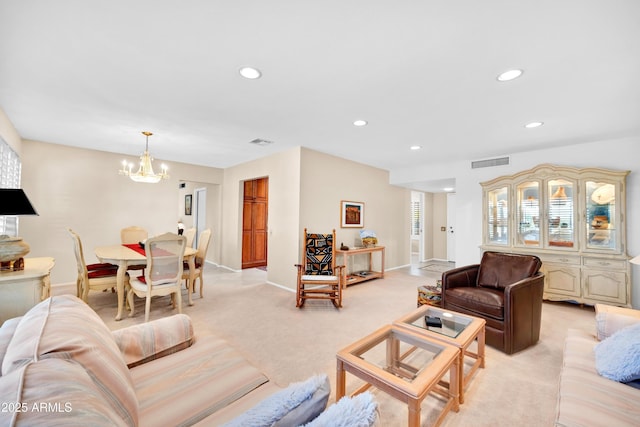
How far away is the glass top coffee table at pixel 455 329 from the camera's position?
6.01ft

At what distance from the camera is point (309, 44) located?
1.83m

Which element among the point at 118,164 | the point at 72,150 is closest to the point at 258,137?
the point at 118,164

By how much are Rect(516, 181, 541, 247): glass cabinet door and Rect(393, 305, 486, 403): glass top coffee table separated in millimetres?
2865

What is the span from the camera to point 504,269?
3135 mm

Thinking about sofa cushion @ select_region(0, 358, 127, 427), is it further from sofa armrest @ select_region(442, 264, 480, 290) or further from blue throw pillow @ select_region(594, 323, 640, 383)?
sofa armrest @ select_region(442, 264, 480, 290)

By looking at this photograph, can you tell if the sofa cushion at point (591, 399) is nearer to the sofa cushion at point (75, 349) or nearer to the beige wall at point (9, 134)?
the sofa cushion at point (75, 349)

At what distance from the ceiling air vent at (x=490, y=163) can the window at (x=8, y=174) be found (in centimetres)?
701

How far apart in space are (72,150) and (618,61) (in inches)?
279

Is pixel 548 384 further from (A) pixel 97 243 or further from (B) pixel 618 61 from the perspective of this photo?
(A) pixel 97 243

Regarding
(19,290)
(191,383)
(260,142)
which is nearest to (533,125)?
(260,142)

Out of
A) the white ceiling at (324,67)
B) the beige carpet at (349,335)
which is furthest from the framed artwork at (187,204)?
the white ceiling at (324,67)

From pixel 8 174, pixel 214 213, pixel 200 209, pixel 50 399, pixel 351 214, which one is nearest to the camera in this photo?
pixel 50 399

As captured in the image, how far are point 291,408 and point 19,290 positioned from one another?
266 cm

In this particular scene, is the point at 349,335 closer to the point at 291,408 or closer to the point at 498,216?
the point at 291,408
